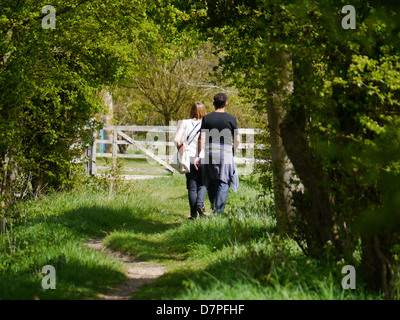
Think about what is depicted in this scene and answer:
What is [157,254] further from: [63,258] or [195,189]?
[195,189]

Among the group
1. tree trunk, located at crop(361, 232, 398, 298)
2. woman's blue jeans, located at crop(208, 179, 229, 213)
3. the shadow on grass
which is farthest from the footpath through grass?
woman's blue jeans, located at crop(208, 179, 229, 213)

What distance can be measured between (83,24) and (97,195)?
133 inches

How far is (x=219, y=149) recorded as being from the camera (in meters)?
8.41

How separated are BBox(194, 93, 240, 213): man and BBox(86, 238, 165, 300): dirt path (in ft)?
6.72

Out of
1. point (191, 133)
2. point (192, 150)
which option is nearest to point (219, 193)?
point (192, 150)

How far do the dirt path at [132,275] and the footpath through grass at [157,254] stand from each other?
0.11 m

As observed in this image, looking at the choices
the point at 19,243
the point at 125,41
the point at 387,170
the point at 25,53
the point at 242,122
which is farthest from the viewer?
the point at 242,122

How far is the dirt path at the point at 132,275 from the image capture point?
4.99 meters

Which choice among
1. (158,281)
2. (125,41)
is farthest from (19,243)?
(125,41)

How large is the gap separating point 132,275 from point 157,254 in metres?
0.99

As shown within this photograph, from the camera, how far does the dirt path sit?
16.4 ft

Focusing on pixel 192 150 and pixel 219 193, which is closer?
pixel 219 193
